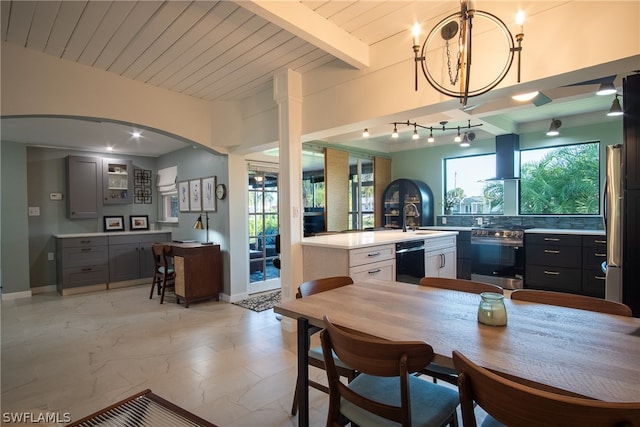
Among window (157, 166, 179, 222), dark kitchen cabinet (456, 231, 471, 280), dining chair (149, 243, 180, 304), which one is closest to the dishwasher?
dark kitchen cabinet (456, 231, 471, 280)

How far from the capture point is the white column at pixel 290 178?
134 inches

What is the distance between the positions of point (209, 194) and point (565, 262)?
514cm

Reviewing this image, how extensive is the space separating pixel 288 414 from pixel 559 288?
14.0 feet

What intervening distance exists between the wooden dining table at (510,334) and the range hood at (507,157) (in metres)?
4.27

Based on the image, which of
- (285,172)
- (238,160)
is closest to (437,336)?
(285,172)

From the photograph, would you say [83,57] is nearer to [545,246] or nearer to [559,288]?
[545,246]

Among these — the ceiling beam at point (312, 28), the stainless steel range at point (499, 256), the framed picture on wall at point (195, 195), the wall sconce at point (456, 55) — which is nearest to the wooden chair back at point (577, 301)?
the wall sconce at point (456, 55)

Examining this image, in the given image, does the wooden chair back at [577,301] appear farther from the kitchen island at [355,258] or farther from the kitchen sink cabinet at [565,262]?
the kitchen sink cabinet at [565,262]

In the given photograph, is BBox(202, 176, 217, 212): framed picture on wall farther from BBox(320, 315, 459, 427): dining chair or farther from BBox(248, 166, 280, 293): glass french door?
BBox(320, 315, 459, 427): dining chair

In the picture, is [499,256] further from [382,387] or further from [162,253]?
[162,253]

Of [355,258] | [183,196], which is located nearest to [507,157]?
[355,258]

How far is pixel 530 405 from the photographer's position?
782mm

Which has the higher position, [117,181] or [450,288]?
[117,181]

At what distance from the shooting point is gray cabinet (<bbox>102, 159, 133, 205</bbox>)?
6.11 meters
